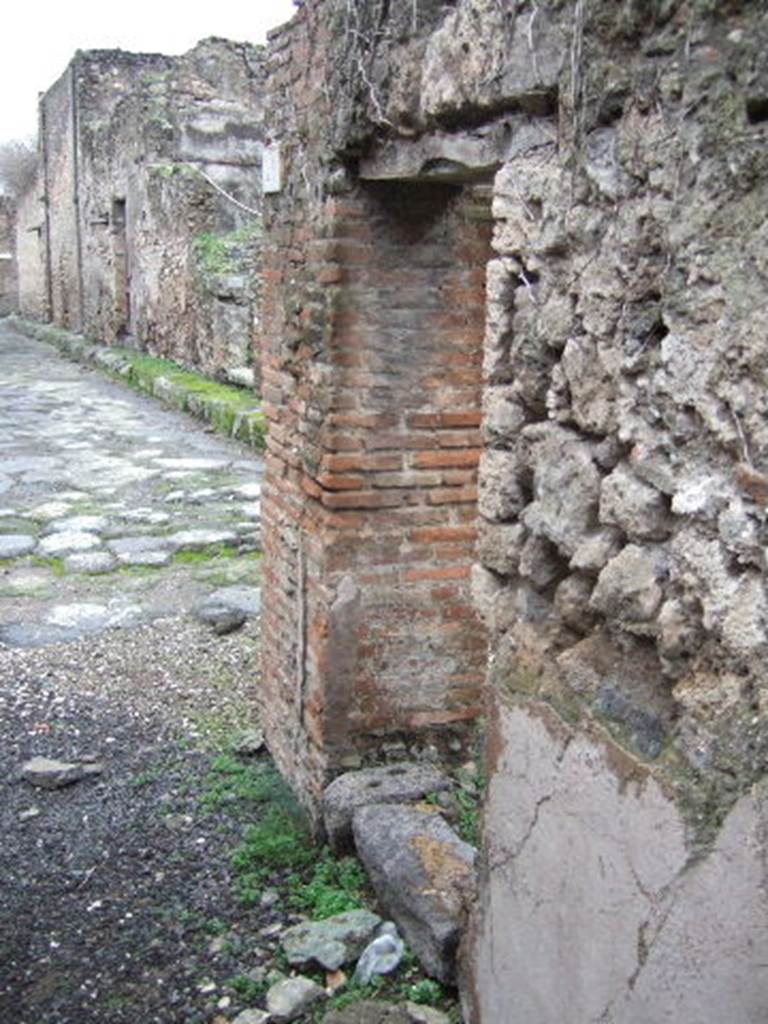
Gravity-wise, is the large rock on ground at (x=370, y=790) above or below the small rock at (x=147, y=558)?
above

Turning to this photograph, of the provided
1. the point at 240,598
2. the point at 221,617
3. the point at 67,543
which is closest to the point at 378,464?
the point at 221,617

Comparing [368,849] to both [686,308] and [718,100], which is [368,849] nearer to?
[686,308]

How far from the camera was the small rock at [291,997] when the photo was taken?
3.09 meters

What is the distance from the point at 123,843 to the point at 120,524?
4.32 metres

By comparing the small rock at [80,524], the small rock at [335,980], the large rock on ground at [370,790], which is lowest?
the small rock at [335,980]

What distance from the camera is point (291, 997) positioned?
3137 millimetres

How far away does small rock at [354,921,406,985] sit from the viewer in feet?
10.5

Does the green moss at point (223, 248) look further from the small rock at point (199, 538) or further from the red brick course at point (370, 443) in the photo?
the red brick course at point (370, 443)

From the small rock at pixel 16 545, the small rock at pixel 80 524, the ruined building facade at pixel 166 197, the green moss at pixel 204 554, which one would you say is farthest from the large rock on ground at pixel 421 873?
the ruined building facade at pixel 166 197

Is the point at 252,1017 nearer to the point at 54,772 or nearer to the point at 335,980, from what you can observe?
the point at 335,980

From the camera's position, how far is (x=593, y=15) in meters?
2.03

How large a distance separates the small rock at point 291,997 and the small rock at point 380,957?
120 mm

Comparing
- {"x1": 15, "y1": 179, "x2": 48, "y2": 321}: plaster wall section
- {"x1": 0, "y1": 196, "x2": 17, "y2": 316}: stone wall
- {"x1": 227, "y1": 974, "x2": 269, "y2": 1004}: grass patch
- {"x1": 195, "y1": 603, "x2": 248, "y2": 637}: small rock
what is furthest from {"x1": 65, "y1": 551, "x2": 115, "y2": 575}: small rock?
{"x1": 0, "y1": 196, "x2": 17, "y2": 316}: stone wall

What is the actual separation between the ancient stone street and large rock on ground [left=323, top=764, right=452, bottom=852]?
2241 millimetres
